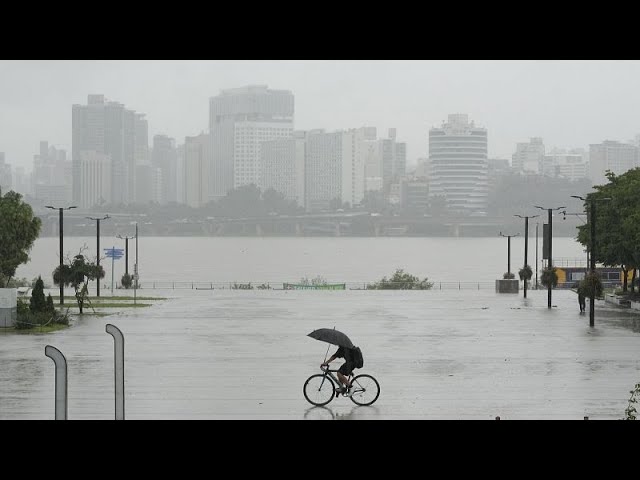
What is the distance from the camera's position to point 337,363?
1108 inches

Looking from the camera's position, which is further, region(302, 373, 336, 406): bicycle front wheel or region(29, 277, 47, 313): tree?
region(29, 277, 47, 313): tree

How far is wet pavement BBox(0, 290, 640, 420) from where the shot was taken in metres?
19.9

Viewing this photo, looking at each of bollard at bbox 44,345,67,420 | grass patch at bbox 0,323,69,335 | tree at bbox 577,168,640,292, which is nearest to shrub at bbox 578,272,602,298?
tree at bbox 577,168,640,292

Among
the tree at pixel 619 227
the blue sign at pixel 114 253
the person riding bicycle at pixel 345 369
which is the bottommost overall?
the person riding bicycle at pixel 345 369

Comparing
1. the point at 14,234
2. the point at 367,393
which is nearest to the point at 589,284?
the point at 367,393

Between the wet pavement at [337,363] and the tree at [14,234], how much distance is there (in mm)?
9431

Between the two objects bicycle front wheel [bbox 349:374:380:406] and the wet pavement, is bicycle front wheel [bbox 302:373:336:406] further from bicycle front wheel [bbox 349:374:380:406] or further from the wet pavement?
bicycle front wheel [bbox 349:374:380:406]

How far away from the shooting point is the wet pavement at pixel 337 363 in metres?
19.9

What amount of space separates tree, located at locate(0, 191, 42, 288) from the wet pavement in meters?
9.43

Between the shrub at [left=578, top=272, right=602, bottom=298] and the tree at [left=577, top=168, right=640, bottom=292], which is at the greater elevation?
the tree at [left=577, top=168, right=640, bottom=292]

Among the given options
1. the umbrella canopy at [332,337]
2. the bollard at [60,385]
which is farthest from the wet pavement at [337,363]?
the bollard at [60,385]

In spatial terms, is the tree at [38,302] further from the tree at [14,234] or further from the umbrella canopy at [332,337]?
the umbrella canopy at [332,337]

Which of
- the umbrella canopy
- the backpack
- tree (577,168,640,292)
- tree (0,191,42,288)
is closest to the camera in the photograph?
the umbrella canopy
